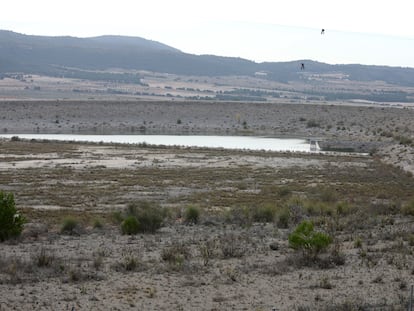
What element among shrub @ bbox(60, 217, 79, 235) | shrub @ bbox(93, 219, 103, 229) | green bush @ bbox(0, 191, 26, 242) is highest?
green bush @ bbox(0, 191, 26, 242)

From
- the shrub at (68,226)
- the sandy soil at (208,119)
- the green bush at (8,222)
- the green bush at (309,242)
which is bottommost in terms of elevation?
the sandy soil at (208,119)

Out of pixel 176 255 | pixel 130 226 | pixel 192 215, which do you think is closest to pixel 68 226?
pixel 130 226

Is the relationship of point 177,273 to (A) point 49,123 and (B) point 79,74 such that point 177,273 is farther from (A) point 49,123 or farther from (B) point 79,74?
(B) point 79,74

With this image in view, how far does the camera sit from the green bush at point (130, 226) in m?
18.4

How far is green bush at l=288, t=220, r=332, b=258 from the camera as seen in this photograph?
599 inches

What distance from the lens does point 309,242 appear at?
50.2ft

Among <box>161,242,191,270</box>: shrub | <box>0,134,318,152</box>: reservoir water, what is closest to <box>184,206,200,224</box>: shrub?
<box>161,242,191,270</box>: shrub

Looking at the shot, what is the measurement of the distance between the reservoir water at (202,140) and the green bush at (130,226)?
1317 inches

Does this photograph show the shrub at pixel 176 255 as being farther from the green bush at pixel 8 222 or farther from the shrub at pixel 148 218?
the green bush at pixel 8 222

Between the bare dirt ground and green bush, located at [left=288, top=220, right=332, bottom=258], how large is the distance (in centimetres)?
18

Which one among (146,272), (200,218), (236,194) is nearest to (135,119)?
(236,194)

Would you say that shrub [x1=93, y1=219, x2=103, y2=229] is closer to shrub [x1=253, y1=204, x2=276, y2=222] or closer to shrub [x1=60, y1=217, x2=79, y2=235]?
shrub [x1=60, y1=217, x2=79, y2=235]

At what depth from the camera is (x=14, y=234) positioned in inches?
677

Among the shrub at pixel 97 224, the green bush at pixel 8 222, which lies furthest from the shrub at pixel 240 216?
the green bush at pixel 8 222
